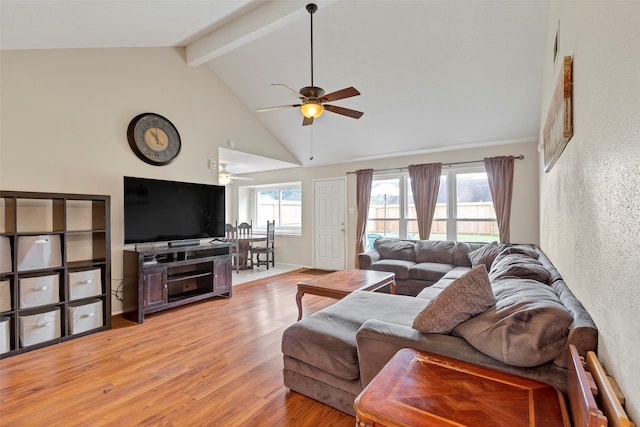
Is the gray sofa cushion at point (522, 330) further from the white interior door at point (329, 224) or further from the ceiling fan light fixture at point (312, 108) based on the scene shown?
the white interior door at point (329, 224)

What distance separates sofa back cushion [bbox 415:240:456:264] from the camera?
4.55m

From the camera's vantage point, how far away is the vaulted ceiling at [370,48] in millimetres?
2820

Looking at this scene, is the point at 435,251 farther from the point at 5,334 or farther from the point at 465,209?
the point at 5,334

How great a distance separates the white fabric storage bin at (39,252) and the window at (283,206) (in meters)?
4.64

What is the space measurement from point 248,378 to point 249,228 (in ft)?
15.7

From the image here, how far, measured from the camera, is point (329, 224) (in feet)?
20.9

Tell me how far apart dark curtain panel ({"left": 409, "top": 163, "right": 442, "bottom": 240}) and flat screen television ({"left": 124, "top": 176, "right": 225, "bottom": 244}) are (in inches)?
126

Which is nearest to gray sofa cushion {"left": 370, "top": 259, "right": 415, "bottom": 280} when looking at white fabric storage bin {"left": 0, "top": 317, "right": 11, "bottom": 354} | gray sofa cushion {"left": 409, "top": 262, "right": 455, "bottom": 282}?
gray sofa cushion {"left": 409, "top": 262, "right": 455, "bottom": 282}

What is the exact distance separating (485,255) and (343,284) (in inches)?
81.5

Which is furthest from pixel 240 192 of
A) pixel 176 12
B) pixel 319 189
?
pixel 176 12

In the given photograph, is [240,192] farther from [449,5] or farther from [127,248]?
[449,5]

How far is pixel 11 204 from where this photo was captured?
273 cm

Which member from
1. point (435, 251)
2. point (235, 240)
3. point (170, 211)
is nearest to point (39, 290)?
point (170, 211)

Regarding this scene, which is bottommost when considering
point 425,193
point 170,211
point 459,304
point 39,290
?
point 39,290
